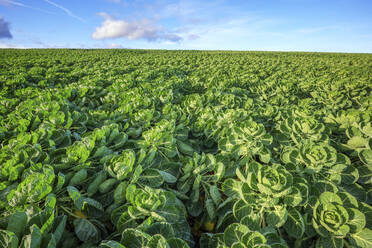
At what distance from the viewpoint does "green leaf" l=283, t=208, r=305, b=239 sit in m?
1.34

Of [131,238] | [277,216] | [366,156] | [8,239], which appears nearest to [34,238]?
[8,239]

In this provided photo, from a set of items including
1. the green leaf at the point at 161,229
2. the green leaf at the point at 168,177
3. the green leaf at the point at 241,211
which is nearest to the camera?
the green leaf at the point at 161,229

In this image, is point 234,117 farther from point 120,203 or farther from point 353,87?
point 353,87

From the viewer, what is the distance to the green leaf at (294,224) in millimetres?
1341

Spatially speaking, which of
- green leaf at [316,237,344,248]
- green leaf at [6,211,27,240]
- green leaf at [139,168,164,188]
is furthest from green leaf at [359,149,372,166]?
green leaf at [6,211,27,240]

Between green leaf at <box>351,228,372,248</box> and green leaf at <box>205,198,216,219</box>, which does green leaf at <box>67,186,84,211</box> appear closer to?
green leaf at <box>205,198,216,219</box>

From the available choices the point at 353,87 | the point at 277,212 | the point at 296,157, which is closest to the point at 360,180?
the point at 296,157

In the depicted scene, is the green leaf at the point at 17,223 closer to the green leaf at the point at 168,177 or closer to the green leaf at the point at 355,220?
the green leaf at the point at 168,177

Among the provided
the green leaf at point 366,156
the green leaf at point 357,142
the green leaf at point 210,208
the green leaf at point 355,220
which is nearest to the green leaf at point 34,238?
the green leaf at point 210,208

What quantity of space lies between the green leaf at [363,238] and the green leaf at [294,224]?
1.03 ft

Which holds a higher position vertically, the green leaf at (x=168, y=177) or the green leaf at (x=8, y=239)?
the green leaf at (x=8, y=239)

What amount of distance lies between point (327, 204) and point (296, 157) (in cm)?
63

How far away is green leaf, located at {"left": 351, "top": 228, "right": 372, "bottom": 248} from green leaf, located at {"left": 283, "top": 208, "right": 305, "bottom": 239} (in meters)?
0.31

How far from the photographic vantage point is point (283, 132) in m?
2.55
